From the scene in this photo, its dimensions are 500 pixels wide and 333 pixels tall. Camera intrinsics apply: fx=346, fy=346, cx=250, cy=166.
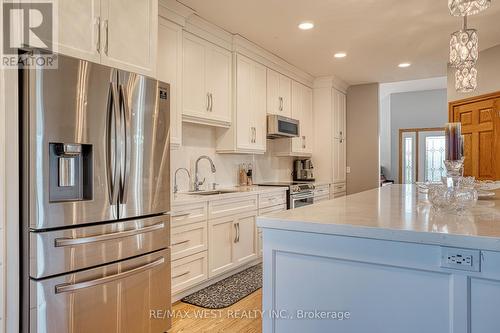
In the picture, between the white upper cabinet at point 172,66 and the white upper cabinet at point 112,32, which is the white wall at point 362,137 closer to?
the white upper cabinet at point 172,66

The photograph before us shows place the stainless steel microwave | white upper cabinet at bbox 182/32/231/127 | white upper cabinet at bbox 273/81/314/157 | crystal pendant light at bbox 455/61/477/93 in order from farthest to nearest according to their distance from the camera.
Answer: white upper cabinet at bbox 273/81/314/157, the stainless steel microwave, white upper cabinet at bbox 182/32/231/127, crystal pendant light at bbox 455/61/477/93

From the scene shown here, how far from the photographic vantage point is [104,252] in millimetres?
1955

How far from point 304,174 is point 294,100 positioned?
50.2 inches

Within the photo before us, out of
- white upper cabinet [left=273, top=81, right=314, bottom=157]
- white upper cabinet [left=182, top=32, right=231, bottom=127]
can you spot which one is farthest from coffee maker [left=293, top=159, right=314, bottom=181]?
white upper cabinet [left=182, top=32, right=231, bottom=127]

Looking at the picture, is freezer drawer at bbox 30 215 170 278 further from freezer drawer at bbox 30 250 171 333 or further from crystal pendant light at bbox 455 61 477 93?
crystal pendant light at bbox 455 61 477 93

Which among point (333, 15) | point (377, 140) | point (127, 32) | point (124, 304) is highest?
point (333, 15)

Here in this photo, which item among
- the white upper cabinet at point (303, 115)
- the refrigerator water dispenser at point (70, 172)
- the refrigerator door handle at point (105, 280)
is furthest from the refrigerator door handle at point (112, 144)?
the white upper cabinet at point (303, 115)

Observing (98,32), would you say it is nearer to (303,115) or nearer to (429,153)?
(303,115)

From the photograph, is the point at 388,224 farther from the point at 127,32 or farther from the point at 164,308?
the point at 127,32

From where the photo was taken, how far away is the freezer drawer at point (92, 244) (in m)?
1.70

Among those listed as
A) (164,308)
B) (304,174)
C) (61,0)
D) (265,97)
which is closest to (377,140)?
(304,174)

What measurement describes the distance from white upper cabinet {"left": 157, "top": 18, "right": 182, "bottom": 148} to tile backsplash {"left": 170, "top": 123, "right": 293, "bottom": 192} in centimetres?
48

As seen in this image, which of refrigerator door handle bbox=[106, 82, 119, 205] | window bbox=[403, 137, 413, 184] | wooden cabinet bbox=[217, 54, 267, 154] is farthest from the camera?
window bbox=[403, 137, 413, 184]

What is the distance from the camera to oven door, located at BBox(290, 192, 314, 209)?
175 inches
